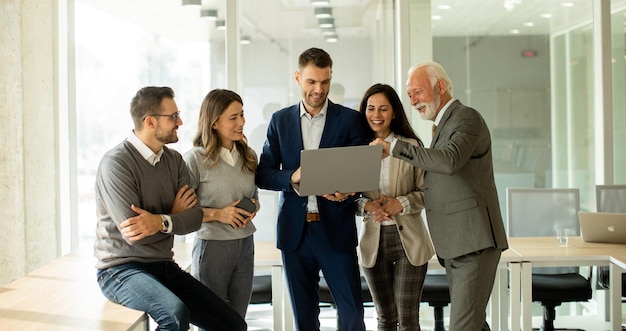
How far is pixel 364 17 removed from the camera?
220 inches

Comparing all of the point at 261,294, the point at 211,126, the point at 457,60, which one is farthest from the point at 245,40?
the point at 211,126

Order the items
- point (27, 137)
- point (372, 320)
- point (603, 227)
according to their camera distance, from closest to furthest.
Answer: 1. point (603, 227)
2. point (27, 137)
3. point (372, 320)

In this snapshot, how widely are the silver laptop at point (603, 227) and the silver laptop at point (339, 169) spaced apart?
5.76ft

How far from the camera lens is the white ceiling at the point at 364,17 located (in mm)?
5586

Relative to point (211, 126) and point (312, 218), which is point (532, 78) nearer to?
point (312, 218)

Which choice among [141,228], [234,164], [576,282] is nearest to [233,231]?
[234,164]

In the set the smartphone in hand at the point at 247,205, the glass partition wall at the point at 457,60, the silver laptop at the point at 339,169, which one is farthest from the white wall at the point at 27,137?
the silver laptop at the point at 339,169

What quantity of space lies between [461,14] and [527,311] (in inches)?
104

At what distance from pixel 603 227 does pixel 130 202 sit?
2.80 meters

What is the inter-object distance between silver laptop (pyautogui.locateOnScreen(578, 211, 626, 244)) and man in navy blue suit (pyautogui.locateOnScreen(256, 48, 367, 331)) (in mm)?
1691

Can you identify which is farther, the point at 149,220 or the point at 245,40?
the point at 245,40

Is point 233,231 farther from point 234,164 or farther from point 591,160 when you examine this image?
point 591,160

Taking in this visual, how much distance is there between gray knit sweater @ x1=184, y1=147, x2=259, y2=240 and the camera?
310cm

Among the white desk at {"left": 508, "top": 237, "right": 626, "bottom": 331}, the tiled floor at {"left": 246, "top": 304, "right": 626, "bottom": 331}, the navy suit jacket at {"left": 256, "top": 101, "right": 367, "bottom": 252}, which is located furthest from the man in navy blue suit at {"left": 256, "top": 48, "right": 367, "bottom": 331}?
the tiled floor at {"left": 246, "top": 304, "right": 626, "bottom": 331}
